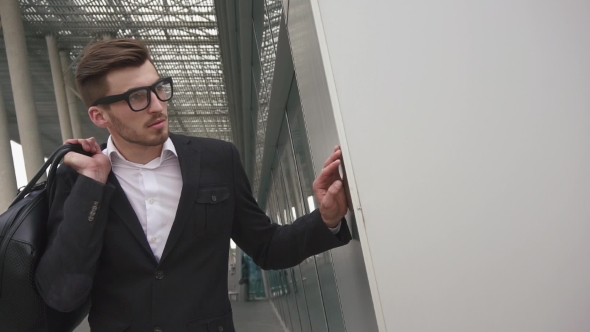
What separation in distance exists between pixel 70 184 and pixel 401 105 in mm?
1278

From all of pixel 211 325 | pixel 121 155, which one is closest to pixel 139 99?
pixel 121 155

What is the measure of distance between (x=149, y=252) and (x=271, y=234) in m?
0.53

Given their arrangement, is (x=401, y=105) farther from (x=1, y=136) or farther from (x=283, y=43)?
(x=1, y=136)

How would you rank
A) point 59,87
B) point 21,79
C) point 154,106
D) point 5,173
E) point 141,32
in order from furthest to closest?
point 59,87
point 141,32
point 21,79
point 5,173
point 154,106

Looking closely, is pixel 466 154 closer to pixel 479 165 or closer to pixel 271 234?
pixel 479 165

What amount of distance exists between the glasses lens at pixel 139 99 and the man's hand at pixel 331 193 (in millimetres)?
698

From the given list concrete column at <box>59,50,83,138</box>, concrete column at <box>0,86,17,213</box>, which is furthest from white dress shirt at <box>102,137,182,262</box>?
concrete column at <box>59,50,83,138</box>

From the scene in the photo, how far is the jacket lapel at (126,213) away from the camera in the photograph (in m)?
2.42

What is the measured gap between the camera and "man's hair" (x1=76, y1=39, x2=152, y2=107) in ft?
7.97

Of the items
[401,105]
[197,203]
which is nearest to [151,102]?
[197,203]

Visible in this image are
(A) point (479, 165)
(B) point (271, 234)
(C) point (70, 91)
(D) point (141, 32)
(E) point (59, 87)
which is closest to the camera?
(A) point (479, 165)

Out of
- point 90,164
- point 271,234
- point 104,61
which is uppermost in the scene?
point 104,61

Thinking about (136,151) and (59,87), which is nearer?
(136,151)

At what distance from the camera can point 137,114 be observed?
2.41 meters
